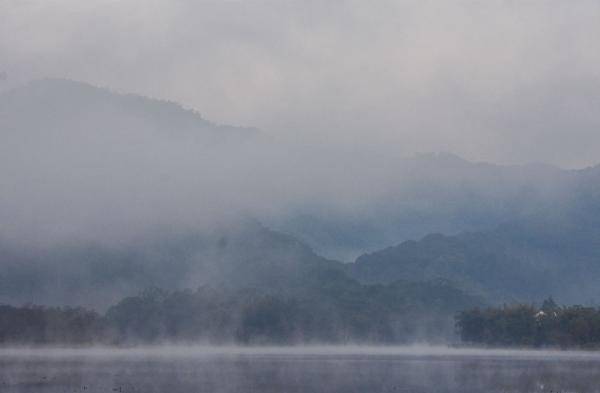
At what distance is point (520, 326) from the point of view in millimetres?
121000

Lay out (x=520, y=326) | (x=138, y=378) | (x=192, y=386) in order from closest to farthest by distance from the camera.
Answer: (x=192, y=386) → (x=138, y=378) → (x=520, y=326)

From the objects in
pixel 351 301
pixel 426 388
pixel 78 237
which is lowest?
pixel 426 388

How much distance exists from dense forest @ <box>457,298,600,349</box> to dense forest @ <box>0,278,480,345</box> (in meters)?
20.7

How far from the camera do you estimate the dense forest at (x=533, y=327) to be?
114 meters

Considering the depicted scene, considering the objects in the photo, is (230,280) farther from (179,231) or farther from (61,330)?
(61,330)

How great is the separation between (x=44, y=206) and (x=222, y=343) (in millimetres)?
78762

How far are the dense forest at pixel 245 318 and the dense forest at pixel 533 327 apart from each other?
20.7 m

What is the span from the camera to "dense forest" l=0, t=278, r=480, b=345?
4478 inches

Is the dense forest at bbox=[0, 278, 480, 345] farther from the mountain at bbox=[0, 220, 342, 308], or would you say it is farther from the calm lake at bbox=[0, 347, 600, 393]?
the calm lake at bbox=[0, 347, 600, 393]

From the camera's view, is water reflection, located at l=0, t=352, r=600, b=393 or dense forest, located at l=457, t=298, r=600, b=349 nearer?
water reflection, located at l=0, t=352, r=600, b=393

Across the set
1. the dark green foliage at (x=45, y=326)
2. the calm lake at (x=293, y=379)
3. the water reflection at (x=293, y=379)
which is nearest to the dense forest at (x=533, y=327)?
the calm lake at (x=293, y=379)

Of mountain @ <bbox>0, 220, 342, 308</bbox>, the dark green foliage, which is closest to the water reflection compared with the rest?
the dark green foliage

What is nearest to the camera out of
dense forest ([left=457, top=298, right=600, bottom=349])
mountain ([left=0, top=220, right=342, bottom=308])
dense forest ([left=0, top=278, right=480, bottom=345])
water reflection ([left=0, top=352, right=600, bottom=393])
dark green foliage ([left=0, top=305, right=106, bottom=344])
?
water reflection ([left=0, top=352, right=600, bottom=393])

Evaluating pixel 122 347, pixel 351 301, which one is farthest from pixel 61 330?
pixel 351 301
